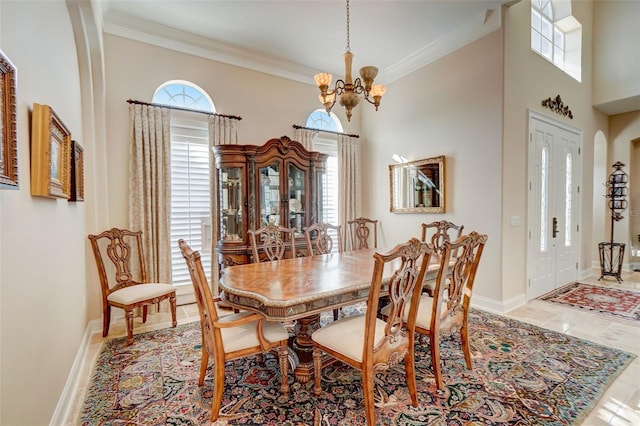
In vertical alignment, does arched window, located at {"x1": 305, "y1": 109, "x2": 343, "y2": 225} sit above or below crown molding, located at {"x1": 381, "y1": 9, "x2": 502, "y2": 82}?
below

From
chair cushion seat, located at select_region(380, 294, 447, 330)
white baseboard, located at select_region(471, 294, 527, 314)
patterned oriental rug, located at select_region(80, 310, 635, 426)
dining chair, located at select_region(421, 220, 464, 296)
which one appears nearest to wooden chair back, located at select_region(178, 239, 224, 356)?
patterned oriental rug, located at select_region(80, 310, 635, 426)

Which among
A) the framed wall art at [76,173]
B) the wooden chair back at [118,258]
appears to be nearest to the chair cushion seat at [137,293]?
the wooden chair back at [118,258]

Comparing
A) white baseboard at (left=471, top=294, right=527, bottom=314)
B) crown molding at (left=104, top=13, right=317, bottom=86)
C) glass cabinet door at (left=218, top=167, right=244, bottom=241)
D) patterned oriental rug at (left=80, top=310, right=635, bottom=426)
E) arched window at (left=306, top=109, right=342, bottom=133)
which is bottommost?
patterned oriental rug at (left=80, top=310, right=635, bottom=426)

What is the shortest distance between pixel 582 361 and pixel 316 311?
7.42 feet

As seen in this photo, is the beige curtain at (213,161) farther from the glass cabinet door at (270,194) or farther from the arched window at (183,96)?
the glass cabinet door at (270,194)

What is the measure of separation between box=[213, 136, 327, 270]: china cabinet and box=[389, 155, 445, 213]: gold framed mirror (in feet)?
4.74

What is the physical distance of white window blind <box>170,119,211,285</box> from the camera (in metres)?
3.80

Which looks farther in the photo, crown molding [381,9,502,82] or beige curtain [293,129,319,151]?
beige curtain [293,129,319,151]

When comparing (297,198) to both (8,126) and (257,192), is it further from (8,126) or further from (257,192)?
(8,126)

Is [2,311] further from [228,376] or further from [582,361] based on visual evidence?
[582,361]

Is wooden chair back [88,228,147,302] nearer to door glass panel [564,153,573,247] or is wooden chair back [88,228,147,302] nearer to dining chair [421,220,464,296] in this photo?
dining chair [421,220,464,296]

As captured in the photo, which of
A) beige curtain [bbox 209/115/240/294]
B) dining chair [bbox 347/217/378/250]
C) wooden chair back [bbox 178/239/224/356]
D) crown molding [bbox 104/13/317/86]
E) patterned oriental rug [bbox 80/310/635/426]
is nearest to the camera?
wooden chair back [bbox 178/239/224/356]

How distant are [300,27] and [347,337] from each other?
3496 mm

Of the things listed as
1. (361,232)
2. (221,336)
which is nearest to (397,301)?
(221,336)
